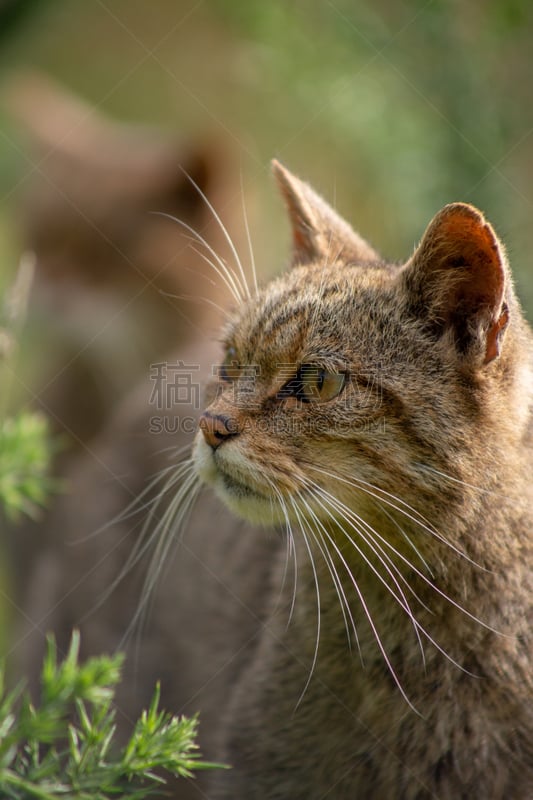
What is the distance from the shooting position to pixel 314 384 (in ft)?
6.79

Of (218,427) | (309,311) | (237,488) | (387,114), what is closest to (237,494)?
(237,488)

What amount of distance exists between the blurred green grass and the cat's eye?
1.42 metres

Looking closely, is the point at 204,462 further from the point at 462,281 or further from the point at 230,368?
the point at 462,281

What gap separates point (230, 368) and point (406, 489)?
0.58 meters

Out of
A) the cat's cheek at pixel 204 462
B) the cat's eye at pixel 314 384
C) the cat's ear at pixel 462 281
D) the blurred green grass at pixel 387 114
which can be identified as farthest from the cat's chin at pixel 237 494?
the blurred green grass at pixel 387 114

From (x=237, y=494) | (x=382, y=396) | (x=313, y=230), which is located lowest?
(x=237, y=494)

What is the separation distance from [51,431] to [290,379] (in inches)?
87.6

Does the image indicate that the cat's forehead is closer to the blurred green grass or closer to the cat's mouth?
the cat's mouth

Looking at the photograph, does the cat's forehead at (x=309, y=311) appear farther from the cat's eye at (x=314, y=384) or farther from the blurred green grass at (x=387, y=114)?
the blurred green grass at (x=387, y=114)

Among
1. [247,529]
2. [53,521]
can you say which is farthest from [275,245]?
[247,529]

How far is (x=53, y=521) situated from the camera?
12.5 ft

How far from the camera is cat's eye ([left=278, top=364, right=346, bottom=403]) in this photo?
6.73 feet

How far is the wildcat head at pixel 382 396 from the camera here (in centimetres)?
198

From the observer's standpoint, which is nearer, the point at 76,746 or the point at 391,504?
the point at 76,746
